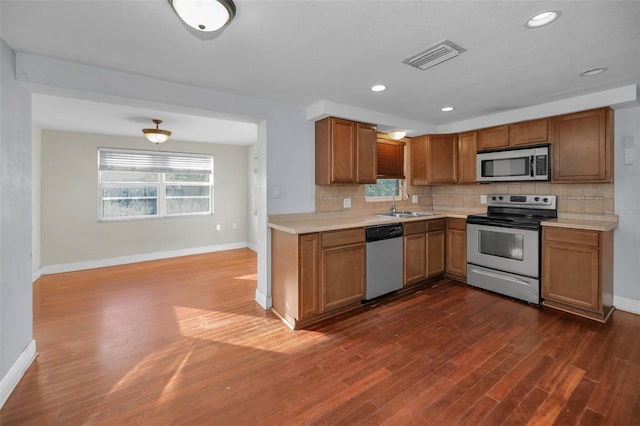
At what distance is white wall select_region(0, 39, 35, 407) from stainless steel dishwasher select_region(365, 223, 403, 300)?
115 inches

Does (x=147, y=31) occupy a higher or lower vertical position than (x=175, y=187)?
higher

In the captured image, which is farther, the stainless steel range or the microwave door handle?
the microwave door handle

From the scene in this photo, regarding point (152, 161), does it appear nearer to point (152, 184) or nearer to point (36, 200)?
point (152, 184)

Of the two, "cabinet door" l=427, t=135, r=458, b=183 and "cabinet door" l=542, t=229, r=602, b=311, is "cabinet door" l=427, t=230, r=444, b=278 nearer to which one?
"cabinet door" l=427, t=135, r=458, b=183

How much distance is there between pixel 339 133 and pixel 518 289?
2792mm

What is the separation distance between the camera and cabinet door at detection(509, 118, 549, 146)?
338 centimetres

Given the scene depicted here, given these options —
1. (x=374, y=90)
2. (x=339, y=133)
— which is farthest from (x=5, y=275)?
(x=374, y=90)

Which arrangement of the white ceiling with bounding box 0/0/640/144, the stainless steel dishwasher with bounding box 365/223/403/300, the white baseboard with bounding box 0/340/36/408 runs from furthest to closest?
the stainless steel dishwasher with bounding box 365/223/403/300 → the white baseboard with bounding box 0/340/36/408 → the white ceiling with bounding box 0/0/640/144

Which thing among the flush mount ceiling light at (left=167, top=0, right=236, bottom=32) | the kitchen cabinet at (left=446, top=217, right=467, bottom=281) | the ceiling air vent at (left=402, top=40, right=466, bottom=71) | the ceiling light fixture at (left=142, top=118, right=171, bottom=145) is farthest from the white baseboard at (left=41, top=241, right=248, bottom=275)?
the ceiling air vent at (left=402, top=40, right=466, bottom=71)

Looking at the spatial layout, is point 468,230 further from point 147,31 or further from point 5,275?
point 5,275

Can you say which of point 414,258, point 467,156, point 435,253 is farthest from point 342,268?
point 467,156

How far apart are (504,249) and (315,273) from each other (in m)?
2.38

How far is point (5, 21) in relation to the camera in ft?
5.61

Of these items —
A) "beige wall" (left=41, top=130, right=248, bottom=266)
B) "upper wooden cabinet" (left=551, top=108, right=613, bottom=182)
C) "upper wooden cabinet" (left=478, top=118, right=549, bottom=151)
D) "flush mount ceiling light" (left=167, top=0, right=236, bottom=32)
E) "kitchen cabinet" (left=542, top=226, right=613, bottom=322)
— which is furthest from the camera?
"beige wall" (left=41, top=130, right=248, bottom=266)
